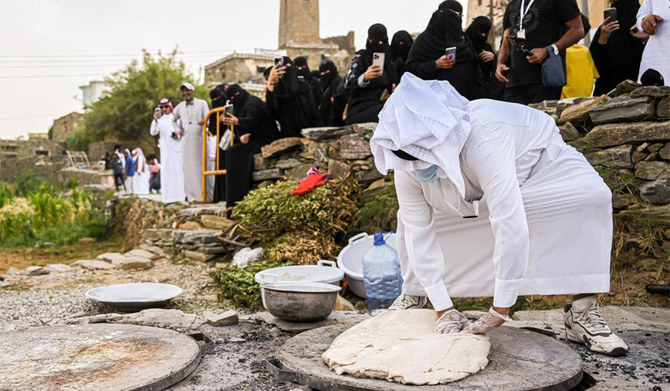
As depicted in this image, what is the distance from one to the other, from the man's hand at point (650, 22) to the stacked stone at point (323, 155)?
2189 mm

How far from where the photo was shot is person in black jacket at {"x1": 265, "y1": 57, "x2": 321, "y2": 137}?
21.7ft

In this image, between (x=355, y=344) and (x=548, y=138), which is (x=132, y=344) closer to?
(x=355, y=344)

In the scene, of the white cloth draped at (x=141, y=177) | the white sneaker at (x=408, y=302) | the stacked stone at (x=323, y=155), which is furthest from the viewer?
the white cloth draped at (x=141, y=177)

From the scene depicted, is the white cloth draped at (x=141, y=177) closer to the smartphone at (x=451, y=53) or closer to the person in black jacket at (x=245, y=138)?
the person in black jacket at (x=245, y=138)

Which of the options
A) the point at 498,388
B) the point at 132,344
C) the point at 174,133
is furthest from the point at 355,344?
the point at 174,133

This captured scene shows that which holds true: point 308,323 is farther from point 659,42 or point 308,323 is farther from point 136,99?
point 136,99

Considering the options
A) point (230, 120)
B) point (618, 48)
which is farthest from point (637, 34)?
point (230, 120)

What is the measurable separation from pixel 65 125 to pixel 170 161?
94.5 feet

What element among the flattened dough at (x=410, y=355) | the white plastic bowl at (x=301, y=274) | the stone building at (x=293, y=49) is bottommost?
the white plastic bowl at (x=301, y=274)

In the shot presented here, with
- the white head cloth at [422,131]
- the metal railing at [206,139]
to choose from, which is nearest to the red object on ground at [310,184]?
the metal railing at [206,139]

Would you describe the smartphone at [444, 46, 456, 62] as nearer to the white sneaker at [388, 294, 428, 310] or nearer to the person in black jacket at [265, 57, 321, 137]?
the person in black jacket at [265, 57, 321, 137]

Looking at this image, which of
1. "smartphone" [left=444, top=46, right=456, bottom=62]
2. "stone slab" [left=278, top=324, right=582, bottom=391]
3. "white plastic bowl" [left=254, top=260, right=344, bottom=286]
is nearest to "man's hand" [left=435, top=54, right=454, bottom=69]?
"smartphone" [left=444, top=46, right=456, bottom=62]

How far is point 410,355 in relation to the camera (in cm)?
222

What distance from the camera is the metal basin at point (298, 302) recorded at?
119 inches
